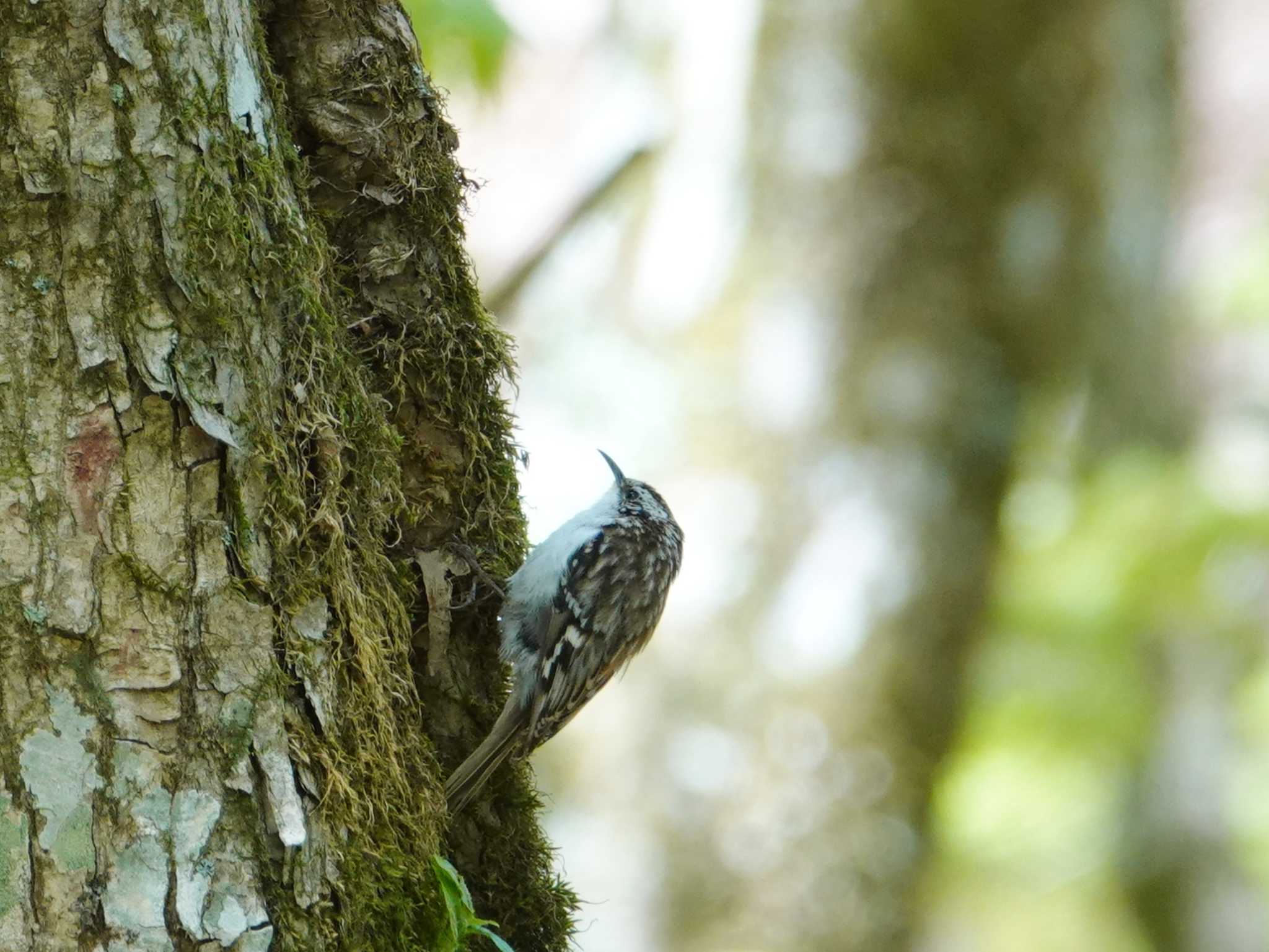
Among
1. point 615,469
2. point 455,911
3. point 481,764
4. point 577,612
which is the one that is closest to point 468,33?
point 615,469

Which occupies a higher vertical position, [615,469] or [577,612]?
[615,469]

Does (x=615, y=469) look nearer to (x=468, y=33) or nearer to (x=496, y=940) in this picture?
(x=468, y=33)

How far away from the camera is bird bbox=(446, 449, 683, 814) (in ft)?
8.25

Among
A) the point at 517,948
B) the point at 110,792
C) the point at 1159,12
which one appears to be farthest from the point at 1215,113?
the point at 110,792

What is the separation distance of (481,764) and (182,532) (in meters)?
0.87

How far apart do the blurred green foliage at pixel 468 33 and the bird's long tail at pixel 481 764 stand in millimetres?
1671

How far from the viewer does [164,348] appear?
1700mm

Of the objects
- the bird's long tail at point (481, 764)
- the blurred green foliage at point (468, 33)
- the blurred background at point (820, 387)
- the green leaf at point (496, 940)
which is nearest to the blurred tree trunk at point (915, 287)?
the blurred background at point (820, 387)

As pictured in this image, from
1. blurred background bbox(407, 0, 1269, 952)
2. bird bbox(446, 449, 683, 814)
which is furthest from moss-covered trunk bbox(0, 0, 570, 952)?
blurred background bbox(407, 0, 1269, 952)

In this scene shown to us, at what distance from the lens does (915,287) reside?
484 centimetres

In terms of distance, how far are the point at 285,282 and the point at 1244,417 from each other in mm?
8452

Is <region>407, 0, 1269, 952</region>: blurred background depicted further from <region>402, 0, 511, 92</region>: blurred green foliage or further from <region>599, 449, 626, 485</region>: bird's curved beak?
<region>402, 0, 511, 92</region>: blurred green foliage

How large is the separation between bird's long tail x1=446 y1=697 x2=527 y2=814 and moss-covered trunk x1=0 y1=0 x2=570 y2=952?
0.71ft

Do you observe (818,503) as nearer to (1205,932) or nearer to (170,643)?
(170,643)
